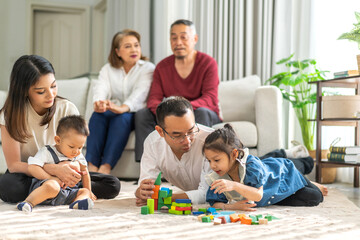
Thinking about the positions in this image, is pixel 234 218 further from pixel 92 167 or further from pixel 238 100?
pixel 238 100

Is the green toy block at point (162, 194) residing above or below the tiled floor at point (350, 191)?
above

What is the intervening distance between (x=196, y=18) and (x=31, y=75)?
8.56ft

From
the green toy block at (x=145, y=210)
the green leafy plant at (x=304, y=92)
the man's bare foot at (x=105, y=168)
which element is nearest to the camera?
the green toy block at (x=145, y=210)

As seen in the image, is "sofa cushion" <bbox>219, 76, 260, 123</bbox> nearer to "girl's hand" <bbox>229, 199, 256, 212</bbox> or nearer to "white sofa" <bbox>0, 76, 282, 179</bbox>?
"white sofa" <bbox>0, 76, 282, 179</bbox>

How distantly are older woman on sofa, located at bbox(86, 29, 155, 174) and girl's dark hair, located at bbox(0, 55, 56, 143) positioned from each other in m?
0.97

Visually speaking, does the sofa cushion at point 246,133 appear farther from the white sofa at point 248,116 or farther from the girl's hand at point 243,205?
the girl's hand at point 243,205

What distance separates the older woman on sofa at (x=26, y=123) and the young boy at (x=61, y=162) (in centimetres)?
4

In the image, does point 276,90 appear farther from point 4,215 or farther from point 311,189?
→ point 4,215

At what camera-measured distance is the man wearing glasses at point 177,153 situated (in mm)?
1737

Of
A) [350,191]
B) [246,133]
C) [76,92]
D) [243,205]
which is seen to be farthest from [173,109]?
[76,92]

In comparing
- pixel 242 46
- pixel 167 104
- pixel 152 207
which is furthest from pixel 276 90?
pixel 152 207

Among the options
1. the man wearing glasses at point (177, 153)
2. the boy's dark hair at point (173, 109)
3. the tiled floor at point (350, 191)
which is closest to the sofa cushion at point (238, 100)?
the tiled floor at point (350, 191)

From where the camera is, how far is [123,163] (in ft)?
10.0

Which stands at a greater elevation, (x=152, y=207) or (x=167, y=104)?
(x=167, y=104)
